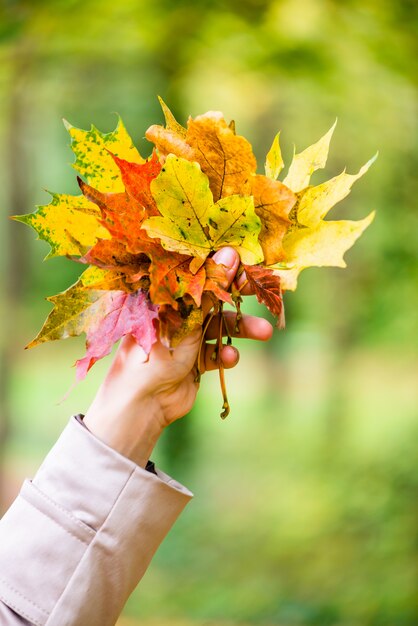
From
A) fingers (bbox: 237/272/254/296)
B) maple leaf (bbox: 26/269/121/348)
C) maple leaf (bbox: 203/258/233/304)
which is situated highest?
fingers (bbox: 237/272/254/296)

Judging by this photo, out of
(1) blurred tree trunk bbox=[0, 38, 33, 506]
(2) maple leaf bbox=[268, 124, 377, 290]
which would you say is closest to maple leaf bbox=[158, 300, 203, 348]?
(2) maple leaf bbox=[268, 124, 377, 290]

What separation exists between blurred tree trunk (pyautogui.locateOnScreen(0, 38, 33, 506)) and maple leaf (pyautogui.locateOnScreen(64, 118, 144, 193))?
9.08ft

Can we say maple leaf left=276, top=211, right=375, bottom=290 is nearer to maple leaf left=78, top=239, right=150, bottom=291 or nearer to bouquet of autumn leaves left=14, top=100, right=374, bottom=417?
bouquet of autumn leaves left=14, top=100, right=374, bottom=417

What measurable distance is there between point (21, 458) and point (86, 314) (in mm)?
3063

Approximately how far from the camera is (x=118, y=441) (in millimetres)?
802

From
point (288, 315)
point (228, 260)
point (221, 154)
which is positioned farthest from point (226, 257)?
point (288, 315)

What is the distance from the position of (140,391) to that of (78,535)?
167mm

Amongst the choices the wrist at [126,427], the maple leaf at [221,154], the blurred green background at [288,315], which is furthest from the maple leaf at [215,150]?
the blurred green background at [288,315]

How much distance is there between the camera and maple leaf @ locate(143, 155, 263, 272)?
77 cm

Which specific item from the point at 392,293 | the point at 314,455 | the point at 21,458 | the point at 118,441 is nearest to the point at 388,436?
the point at 314,455

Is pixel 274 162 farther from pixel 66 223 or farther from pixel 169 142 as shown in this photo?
pixel 66 223

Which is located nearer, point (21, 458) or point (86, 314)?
point (86, 314)

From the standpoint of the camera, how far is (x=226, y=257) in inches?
31.3

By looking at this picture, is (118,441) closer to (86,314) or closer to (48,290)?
(86,314)
